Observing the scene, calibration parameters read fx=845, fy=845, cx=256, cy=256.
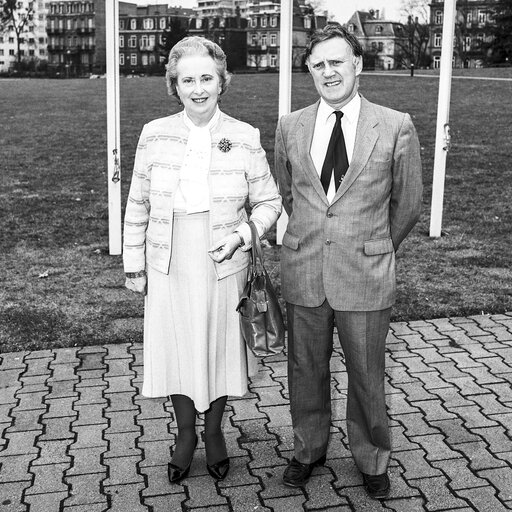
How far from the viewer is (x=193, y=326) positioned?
3910 mm

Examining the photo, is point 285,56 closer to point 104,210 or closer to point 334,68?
point 104,210

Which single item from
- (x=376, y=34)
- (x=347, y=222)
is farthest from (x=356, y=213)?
(x=376, y=34)

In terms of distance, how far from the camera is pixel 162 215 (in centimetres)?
379

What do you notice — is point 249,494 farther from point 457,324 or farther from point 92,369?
point 457,324

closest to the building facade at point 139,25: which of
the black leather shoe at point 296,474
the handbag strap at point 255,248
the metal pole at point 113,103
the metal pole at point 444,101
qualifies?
the metal pole at point 113,103

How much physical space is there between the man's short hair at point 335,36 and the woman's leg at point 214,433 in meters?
1.71

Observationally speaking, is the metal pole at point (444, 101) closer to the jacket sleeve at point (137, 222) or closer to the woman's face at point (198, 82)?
the woman's face at point (198, 82)

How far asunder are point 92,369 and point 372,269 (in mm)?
2769

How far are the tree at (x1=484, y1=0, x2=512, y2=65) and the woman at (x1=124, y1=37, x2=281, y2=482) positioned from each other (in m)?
20.6

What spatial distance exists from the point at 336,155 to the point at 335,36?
495mm

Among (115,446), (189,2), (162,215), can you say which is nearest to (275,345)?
(162,215)

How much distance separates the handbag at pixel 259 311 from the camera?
375cm

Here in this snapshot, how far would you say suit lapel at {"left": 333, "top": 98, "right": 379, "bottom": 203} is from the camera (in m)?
3.55

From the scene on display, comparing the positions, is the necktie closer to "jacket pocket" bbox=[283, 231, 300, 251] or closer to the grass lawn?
"jacket pocket" bbox=[283, 231, 300, 251]
